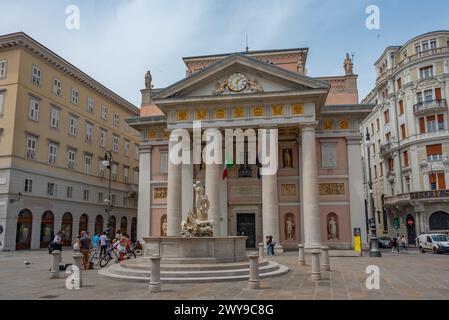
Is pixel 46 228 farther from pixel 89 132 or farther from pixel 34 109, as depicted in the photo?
pixel 89 132

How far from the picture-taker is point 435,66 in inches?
1613

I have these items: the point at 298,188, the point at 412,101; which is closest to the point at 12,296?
the point at 298,188

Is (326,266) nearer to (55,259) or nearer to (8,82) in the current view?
(55,259)

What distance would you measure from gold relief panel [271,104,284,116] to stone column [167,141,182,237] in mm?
7306

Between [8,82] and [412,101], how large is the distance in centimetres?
3893

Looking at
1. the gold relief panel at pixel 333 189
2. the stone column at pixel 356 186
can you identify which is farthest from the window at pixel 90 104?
the stone column at pixel 356 186

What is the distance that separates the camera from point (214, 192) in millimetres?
26922

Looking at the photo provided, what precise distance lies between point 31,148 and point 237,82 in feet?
56.8

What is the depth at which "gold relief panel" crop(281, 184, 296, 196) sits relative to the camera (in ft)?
100

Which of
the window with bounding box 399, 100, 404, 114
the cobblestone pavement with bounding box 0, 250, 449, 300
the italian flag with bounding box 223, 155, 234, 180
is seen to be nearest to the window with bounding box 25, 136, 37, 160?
the italian flag with bounding box 223, 155, 234, 180

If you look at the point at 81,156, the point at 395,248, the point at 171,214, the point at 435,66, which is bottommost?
the point at 395,248

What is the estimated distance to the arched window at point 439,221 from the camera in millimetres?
38478

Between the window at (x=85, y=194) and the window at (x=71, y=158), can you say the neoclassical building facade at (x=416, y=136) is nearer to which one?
the window at (x=85, y=194)

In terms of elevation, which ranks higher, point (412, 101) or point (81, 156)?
point (412, 101)
